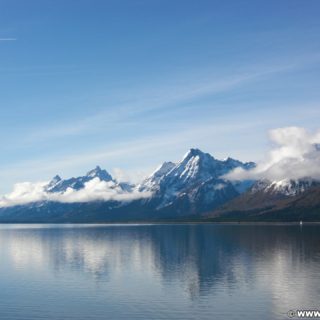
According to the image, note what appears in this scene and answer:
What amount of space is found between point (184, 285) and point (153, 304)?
20881mm

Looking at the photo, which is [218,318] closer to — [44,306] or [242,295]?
[242,295]

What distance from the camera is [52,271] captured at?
142m

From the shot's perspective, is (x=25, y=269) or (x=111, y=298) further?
(x=25, y=269)

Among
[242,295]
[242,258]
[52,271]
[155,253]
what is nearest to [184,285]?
[242,295]

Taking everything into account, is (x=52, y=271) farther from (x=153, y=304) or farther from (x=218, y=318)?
(x=218, y=318)

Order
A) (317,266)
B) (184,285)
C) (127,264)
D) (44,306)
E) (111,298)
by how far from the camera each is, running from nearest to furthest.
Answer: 1. (44,306)
2. (111,298)
3. (184,285)
4. (317,266)
5. (127,264)

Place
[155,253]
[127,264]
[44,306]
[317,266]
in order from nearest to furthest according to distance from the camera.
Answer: [44,306], [317,266], [127,264], [155,253]

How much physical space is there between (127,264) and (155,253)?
126 feet

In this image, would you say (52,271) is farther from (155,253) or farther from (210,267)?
(155,253)

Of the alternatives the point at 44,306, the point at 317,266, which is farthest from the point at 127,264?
the point at 44,306

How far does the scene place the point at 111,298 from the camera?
102 m

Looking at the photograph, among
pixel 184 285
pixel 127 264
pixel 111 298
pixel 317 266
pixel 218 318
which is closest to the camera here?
pixel 218 318

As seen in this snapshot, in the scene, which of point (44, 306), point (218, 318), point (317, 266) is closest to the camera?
point (218, 318)

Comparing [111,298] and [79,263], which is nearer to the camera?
[111,298]
